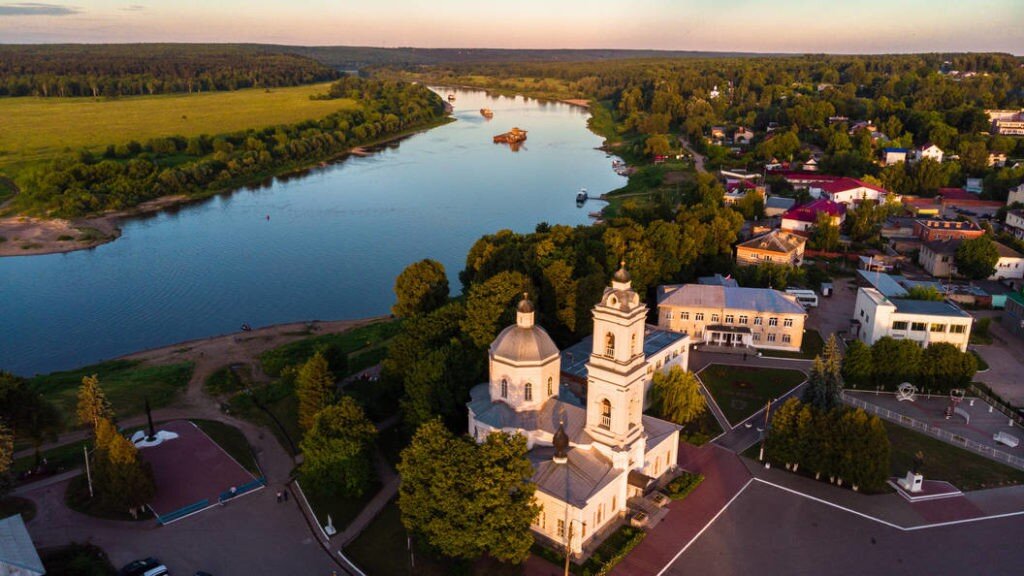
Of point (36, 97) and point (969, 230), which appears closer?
point (969, 230)

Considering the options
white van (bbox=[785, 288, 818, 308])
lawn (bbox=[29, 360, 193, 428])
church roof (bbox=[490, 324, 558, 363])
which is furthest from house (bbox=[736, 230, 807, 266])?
lawn (bbox=[29, 360, 193, 428])

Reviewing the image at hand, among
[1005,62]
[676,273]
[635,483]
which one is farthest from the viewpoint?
[1005,62]

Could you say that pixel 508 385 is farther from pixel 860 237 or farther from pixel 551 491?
pixel 860 237

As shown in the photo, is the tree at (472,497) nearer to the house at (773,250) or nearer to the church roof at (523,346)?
the church roof at (523,346)

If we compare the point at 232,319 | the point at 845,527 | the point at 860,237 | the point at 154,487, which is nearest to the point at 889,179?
the point at 860,237

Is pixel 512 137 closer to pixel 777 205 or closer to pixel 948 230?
pixel 777 205

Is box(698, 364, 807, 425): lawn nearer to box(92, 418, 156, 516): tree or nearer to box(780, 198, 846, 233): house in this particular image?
box(92, 418, 156, 516): tree
